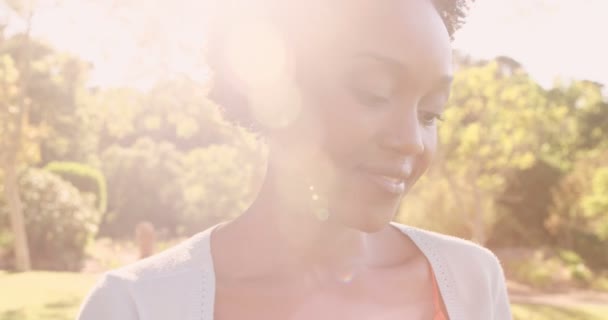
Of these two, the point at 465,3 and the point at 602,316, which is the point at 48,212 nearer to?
the point at 602,316

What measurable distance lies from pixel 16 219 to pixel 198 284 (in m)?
18.9

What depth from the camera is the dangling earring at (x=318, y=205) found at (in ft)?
6.31

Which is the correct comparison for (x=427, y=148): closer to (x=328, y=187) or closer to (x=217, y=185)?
(x=328, y=187)

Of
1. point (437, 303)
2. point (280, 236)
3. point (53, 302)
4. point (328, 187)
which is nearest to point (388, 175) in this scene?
point (328, 187)

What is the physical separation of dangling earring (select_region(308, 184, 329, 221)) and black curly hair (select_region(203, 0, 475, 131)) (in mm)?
333

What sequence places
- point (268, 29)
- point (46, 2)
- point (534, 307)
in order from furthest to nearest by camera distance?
1. point (46, 2)
2. point (534, 307)
3. point (268, 29)

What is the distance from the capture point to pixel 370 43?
→ 174 cm

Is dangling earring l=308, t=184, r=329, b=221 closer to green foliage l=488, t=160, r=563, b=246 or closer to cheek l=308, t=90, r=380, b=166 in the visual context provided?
cheek l=308, t=90, r=380, b=166

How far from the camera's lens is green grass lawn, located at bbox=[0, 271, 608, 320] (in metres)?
11.9

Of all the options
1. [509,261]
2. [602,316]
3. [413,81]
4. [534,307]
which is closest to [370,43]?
[413,81]

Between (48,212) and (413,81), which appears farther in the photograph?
(48,212)

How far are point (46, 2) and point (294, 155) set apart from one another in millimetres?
18458

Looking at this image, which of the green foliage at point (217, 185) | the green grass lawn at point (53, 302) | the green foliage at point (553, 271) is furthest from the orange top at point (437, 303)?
the green foliage at point (553, 271)

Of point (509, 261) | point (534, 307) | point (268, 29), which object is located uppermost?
point (268, 29)
